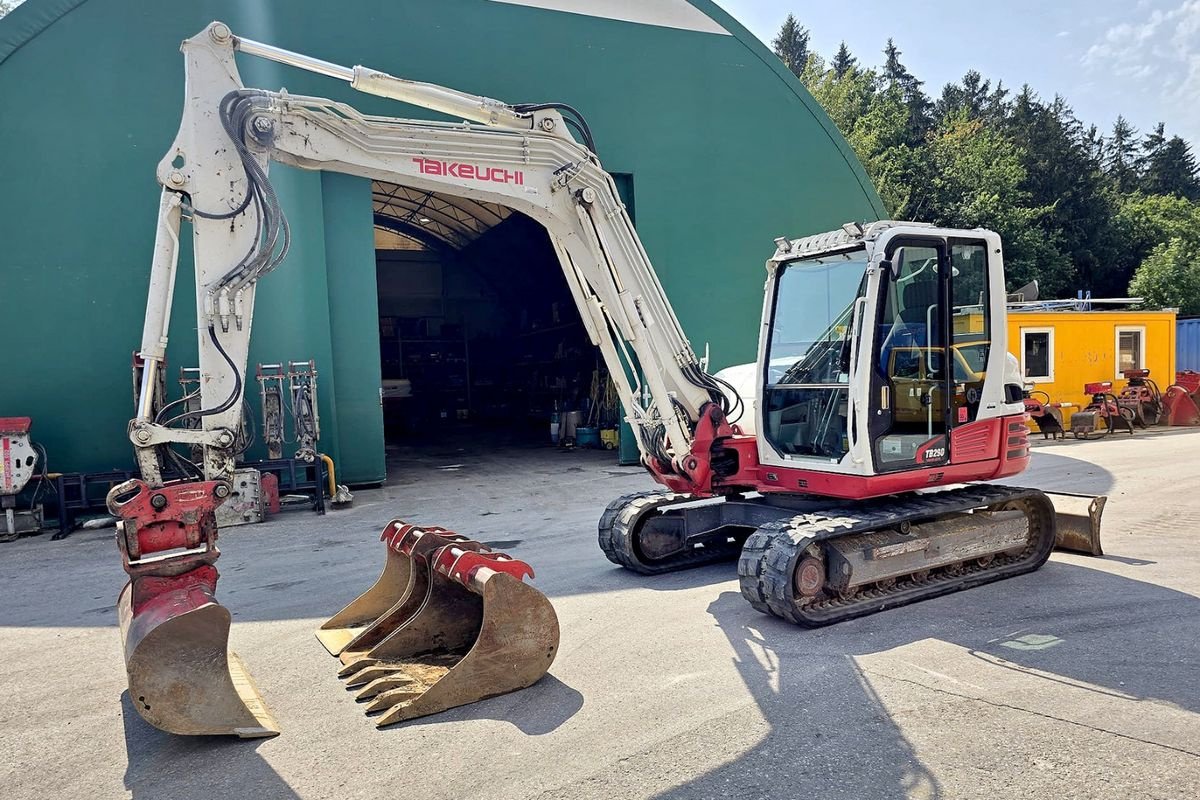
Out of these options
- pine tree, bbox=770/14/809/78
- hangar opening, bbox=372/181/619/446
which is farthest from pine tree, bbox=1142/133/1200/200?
hangar opening, bbox=372/181/619/446

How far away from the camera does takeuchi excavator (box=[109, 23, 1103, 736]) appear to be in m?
4.39

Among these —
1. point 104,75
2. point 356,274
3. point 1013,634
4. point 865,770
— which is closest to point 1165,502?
point 1013,634

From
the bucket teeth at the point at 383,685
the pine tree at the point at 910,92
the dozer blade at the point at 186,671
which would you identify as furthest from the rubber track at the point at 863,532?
the pine tree at the point at 910,92

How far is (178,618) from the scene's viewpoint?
3957 millimetres

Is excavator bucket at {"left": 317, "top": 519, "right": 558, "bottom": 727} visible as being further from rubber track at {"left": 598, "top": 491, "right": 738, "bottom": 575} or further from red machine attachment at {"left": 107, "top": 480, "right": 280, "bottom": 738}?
rubber track at {"left": 598, "top": 491, "right": 738, "bottom": 575}

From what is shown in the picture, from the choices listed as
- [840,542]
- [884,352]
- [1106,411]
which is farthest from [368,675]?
[1106,411]

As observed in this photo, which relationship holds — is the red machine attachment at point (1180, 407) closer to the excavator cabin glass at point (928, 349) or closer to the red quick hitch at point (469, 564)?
the excavator cabin glass at point (928, 349)

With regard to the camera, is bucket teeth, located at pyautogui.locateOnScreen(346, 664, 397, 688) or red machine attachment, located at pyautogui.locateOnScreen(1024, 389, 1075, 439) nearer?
bucket teeth, located at pyautogui.locateOnScreen(346, 664, 397, 688)

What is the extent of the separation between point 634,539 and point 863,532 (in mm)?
1983

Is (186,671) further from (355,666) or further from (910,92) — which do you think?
(910,92)

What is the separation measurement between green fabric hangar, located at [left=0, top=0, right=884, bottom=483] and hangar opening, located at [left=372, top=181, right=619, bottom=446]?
5317 mm

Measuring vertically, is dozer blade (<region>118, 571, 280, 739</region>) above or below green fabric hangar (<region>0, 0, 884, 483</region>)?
below

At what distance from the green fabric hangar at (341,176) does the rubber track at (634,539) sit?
22.0ft

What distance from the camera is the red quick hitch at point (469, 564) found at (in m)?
4.60
